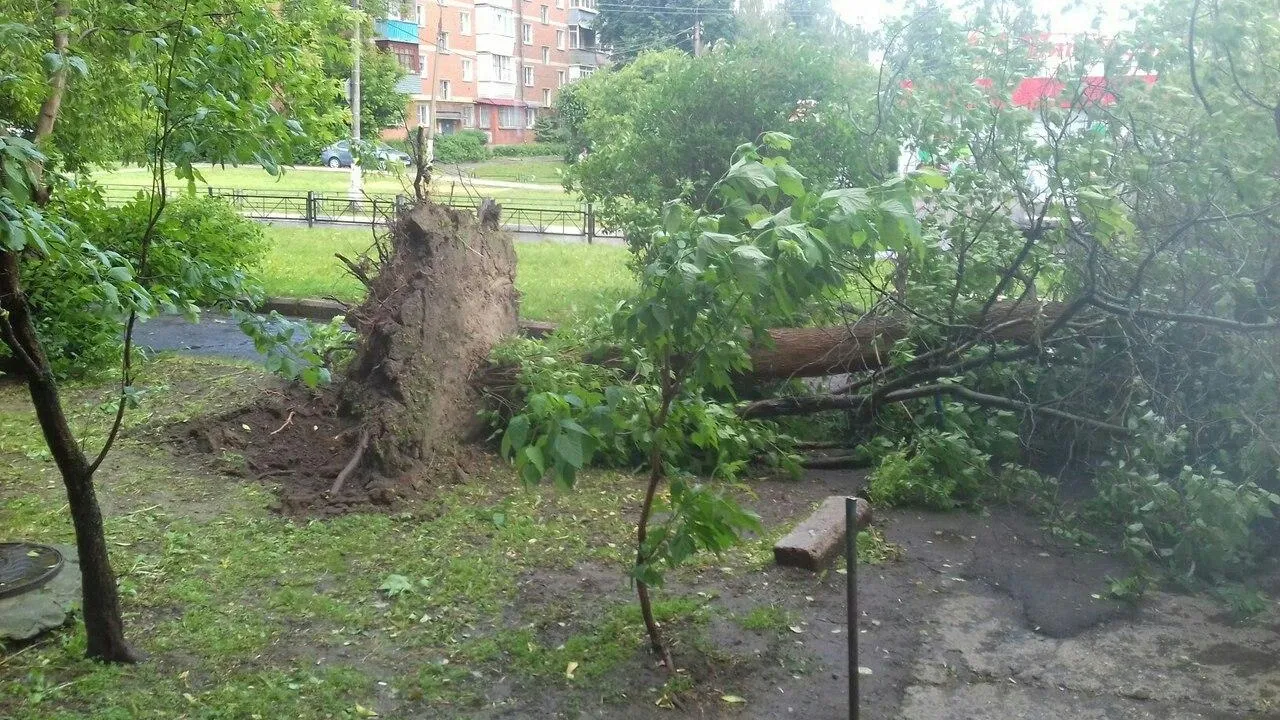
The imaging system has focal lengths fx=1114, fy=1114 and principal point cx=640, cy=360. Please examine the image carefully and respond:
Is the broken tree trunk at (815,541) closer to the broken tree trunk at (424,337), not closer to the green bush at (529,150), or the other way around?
the broken tree trunk at (424,337)

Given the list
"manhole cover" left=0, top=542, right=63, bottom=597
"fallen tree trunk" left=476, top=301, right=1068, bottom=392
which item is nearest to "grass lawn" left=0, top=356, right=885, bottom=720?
"manhole cover" left=0, top=542, right=63, bottom=597

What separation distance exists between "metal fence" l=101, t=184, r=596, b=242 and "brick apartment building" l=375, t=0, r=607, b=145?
815 mm

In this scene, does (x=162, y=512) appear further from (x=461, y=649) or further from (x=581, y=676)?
(x=581, y=676)

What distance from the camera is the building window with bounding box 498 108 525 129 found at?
9.11 m

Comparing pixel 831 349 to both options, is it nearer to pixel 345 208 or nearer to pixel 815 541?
pixel 815 541

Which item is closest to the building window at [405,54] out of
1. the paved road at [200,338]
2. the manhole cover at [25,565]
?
the paved road at [200,338]

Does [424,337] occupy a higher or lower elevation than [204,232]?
lower

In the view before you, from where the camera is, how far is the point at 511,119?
912 cm

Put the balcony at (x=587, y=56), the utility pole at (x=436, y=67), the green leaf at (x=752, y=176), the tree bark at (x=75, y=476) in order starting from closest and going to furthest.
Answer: the green leaf at (x=752, y=176) < the tree bark at (x=75, y=476) < the utility pole at (x=436, y=67) < the balcony at (x=587, y=56)

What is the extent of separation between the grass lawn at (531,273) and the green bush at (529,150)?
980mm

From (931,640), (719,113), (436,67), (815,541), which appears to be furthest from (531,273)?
(931,640)

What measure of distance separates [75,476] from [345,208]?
1283 cm

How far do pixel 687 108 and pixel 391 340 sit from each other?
396 centimetres

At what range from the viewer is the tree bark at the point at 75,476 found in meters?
3.71
